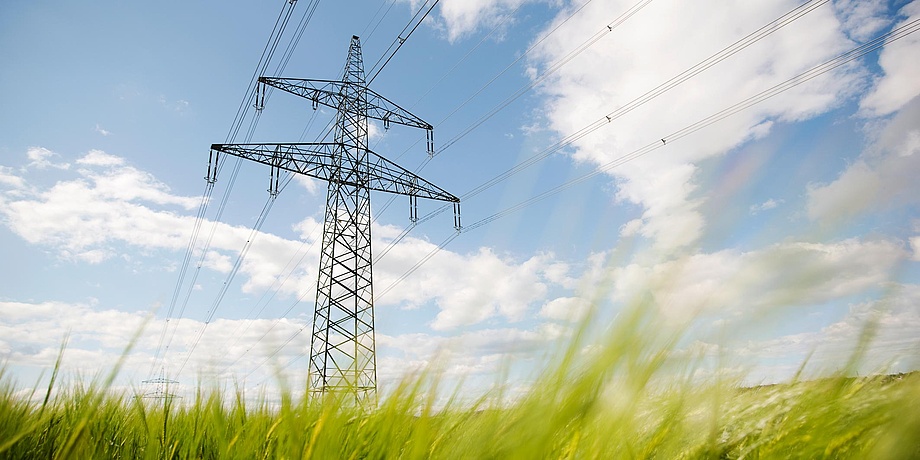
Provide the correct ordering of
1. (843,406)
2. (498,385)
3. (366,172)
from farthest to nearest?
(366,172), (498,385), (843,406)

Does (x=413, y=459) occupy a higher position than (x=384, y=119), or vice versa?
(x=384, y=119)

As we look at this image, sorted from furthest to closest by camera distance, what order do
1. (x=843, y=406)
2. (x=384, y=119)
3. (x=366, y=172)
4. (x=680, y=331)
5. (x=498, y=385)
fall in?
(x=384, y=119), (x=366, y=172), (x=498, y=385), (x=680, y=331), (x=843, y=406)

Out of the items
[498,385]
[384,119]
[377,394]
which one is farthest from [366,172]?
[498,385]

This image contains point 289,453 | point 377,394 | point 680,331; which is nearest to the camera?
point 680,331

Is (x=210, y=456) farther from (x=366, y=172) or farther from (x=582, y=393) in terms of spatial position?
(x=366, y=172)

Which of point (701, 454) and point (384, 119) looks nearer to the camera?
point (701, 454)

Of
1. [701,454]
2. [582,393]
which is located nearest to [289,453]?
[582,393]

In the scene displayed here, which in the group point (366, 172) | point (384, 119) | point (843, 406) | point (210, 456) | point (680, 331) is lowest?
point (210, 456)

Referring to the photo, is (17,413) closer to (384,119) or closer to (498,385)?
(498,385)

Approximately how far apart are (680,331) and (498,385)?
53 centimetres

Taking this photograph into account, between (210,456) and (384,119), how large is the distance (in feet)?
52.5

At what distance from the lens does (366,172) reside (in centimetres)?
1446

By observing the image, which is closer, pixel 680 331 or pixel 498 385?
pixel 680 331

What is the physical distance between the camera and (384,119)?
56.5 feet
